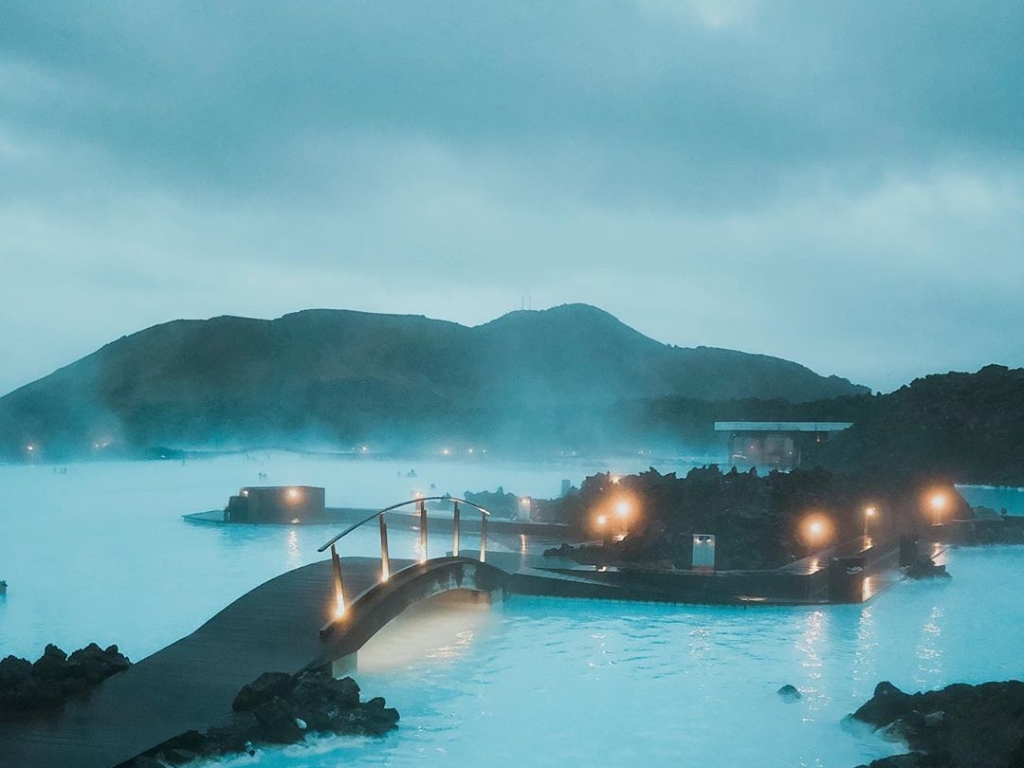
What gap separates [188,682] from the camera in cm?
692

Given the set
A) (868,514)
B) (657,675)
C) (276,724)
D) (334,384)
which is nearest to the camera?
(276,724)

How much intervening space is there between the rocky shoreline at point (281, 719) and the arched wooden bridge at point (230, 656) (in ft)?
0.32

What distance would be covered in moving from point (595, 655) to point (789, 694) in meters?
2.07

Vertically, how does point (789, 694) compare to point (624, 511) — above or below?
below

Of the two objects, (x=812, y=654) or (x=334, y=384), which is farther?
(x=334, y=384)

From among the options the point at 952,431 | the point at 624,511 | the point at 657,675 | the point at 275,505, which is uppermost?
the point at 952,431

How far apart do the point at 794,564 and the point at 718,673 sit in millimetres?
3841

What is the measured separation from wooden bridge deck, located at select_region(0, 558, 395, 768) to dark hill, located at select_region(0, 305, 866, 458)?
71410 mm

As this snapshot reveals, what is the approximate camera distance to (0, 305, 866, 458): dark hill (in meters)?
81.4

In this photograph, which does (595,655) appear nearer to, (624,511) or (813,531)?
(624,511)

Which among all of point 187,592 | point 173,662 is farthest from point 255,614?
point 187,592

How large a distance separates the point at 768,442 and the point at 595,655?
31.2 meters

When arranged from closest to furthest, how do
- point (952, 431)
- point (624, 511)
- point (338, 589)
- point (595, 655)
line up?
point (338, 589), point (595, 655), point (624, 511), point (952, 431)

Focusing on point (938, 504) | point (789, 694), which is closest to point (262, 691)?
point (789, 694)
